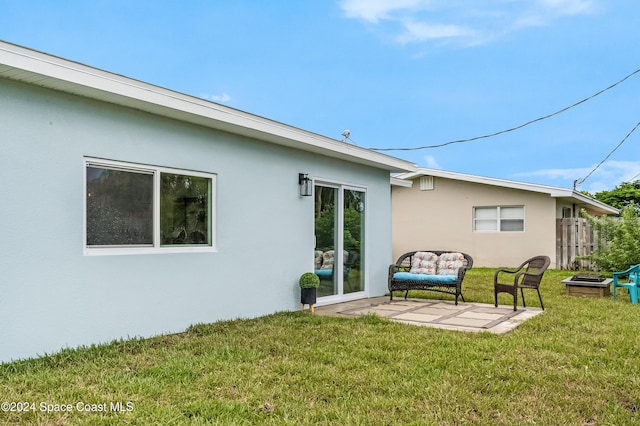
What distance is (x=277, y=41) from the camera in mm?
15500

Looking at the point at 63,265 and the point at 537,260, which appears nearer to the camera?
the point at 63,265

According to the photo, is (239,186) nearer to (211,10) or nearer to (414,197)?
(211,10)

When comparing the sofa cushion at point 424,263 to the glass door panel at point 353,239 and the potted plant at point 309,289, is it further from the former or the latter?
the potted plant at point 309,289

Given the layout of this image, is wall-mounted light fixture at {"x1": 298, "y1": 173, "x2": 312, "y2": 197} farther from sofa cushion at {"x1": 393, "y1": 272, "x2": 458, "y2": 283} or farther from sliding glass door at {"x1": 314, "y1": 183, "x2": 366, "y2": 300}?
sofa cushion at {"x1": 393, "y1": 272, "x2": 458, "y2": 283}

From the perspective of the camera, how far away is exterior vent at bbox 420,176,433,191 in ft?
57.4

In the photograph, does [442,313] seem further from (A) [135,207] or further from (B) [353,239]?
(A) [135,207]

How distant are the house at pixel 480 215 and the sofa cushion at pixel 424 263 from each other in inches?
249

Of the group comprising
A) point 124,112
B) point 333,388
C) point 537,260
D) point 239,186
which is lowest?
point 333,388

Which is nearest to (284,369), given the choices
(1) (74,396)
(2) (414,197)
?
(1) (74,396)

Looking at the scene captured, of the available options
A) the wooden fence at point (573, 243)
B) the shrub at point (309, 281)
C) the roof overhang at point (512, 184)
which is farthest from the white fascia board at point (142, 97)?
the wooden fence at point (573, 243)

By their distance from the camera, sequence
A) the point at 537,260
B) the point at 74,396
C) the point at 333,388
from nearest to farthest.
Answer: the point at 74,396 < the point at 333,388 < the point at 537,260

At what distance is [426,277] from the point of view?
845cm

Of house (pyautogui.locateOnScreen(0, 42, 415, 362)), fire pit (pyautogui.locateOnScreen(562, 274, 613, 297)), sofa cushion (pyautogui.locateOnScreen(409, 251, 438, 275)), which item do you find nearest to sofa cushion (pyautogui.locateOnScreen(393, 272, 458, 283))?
sofa cushion (pyautogui.locateOnScreen(409, 251, 438, 275))

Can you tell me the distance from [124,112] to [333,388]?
3686 mm
